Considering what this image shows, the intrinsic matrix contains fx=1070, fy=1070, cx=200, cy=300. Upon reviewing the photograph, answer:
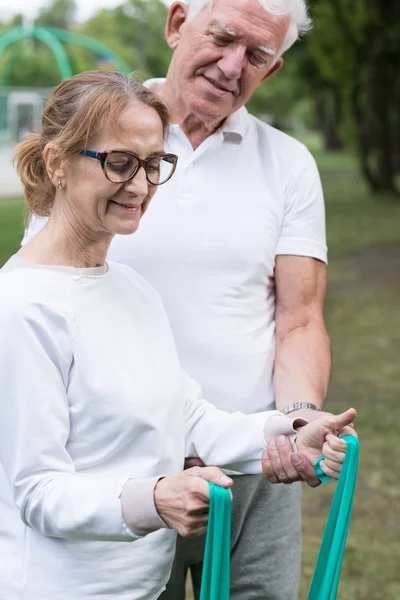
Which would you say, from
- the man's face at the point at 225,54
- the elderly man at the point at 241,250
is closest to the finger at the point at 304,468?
the elderly man at the point at 241,250

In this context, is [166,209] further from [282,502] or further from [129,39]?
[129,39]

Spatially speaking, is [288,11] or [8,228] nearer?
[288,11]

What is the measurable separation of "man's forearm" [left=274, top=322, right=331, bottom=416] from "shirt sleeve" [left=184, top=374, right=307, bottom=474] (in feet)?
0.66

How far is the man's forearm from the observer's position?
2.68 m

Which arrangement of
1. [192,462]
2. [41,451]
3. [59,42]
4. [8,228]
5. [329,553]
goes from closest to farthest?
[41,451] → [329,553] → [192,462] → [8,228] → [59,42]

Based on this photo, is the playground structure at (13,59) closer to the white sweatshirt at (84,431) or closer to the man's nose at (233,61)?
the man's nose at (233,61)

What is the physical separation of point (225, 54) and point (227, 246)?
0.47 m

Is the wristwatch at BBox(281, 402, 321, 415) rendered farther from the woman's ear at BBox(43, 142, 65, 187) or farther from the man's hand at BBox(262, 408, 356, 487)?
the woman's ear at BBox(43, 142, 65, 187)

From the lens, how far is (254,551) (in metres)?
2.79

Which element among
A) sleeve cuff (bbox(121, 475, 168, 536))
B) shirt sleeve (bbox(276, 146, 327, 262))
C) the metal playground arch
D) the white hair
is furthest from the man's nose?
the metal playground arch

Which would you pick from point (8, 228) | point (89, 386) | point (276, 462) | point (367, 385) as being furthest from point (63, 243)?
point (8, 228)

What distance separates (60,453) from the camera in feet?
6.79

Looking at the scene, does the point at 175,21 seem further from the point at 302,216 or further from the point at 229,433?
the point at 229,433

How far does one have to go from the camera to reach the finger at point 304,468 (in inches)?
90.6
